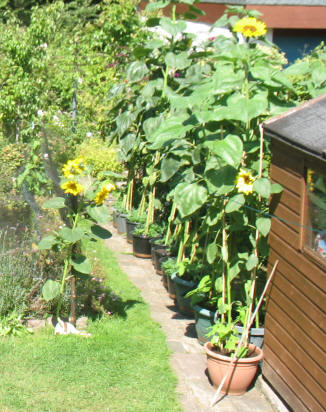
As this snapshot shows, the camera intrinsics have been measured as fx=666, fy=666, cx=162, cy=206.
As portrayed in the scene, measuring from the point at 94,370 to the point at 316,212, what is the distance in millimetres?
1930

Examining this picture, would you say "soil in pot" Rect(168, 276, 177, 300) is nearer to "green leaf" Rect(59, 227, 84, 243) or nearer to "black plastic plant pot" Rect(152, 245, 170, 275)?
"black plastic plant pot" Rect(152, 245, 170, 275)

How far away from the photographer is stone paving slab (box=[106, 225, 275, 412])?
14.2 ft

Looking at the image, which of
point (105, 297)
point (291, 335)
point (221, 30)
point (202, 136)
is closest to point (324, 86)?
point (202, 136)

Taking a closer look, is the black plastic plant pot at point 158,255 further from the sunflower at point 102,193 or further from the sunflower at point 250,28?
the sunflower at point 250,28

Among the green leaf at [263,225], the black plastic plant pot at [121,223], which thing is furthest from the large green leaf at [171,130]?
the black plastic plant pot at [121,223]

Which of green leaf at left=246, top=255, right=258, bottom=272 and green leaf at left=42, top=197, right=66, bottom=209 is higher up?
green leaf at left=42, top=197, right=66, bottom=209

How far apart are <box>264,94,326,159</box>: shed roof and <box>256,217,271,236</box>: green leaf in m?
0.58

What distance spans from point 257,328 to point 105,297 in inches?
62.3

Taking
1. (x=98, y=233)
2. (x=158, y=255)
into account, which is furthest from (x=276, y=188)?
(x=158, y=255)

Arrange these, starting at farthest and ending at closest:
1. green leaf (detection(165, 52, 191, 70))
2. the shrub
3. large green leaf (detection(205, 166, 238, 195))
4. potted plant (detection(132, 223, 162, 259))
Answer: the shrub
potted plant (detection(132, 223, 162, 259))
green leaf (detection(165, 52, 191, 70))
large green leaf (detection(205, 166, 238, 195))

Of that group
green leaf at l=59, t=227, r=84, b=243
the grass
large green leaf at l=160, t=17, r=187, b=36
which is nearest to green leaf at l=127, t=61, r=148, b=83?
large green leaf at l=160, t=17, r=187, b=36

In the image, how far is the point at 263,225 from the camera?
4.32 metres

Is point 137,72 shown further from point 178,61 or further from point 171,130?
point 171,130

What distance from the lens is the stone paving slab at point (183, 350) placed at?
4324 mm
